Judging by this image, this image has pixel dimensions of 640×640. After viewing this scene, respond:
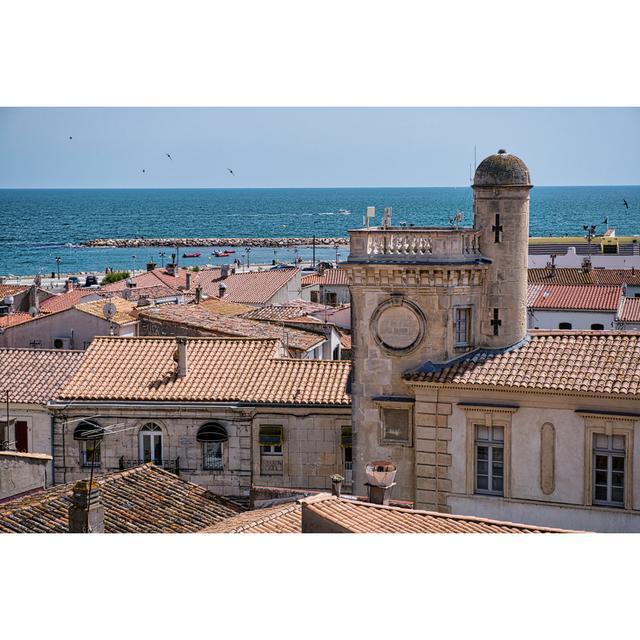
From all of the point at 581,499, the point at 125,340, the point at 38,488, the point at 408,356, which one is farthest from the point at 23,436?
the point at 581,499

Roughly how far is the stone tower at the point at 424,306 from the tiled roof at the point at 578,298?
84.7ft

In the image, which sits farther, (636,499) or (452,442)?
(452,442)

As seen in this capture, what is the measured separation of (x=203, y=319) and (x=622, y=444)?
18.3m

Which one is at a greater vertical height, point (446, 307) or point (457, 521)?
point (446, 307)

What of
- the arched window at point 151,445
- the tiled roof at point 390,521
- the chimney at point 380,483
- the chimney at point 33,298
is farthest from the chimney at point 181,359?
the chimney at point 33,298

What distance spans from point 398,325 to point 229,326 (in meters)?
13.8

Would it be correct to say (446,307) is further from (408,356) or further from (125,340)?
(125,340)

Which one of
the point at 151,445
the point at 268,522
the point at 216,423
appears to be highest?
the point at 268,522

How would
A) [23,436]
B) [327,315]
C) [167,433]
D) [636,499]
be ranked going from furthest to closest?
[327,315] < [23,436] < [167,433] < [636,499]

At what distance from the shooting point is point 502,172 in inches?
987

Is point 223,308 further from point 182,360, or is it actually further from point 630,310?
point 182,360

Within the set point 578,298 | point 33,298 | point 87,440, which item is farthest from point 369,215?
point 33,298

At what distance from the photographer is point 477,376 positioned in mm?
24125

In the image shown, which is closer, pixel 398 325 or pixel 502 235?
pixel 398 325
